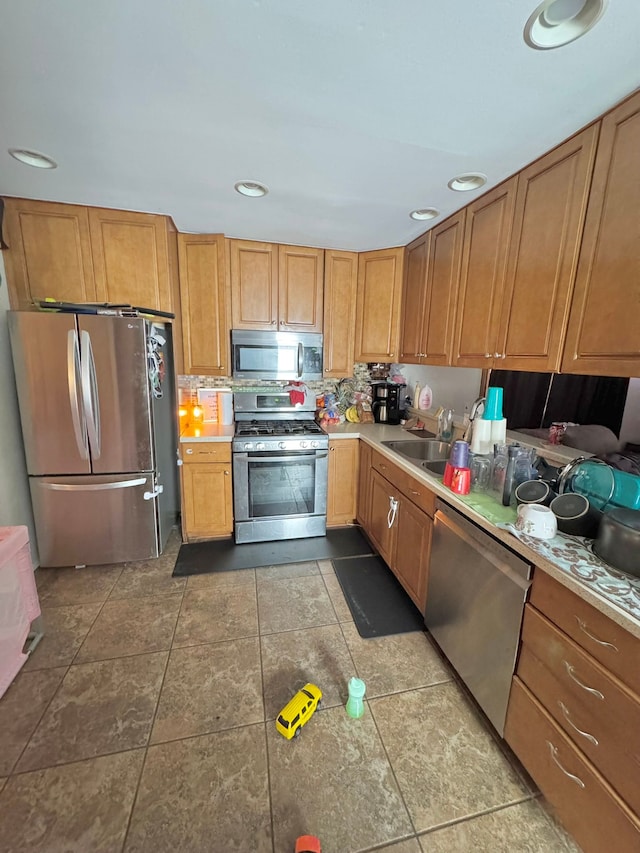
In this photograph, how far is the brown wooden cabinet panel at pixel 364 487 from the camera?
2.73m

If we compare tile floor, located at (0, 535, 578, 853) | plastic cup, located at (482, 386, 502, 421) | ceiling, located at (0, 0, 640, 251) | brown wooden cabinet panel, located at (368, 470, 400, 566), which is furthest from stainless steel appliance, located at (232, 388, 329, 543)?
ceiling, located at (0, 0, 640, 251)

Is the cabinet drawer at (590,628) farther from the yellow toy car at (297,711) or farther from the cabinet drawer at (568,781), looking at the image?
the yellow toy car at (297,711)

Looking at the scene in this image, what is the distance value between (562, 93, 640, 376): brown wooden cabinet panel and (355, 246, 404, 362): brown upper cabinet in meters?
1.59

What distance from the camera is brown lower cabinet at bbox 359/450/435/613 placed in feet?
6.31

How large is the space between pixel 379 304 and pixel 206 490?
2.07 m

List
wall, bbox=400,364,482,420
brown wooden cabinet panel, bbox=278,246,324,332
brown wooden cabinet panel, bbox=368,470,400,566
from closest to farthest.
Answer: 1. brown wooden cabinet panel, bbox=368,470,400,566
2. wall, bbox=400,364,482,420
3. brown wooden cabinet panel, bbox=278,246,324,332

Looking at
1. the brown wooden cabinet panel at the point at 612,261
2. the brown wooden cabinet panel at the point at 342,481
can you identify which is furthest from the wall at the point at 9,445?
the brown wooden cabinet panel at the point at 612,261

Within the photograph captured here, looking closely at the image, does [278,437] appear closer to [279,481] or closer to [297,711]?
[279,481]

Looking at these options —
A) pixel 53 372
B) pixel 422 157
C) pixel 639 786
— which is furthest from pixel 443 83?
pixel 53 372

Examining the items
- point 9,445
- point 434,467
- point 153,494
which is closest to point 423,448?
point 434,467

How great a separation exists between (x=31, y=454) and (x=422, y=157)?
2764mm

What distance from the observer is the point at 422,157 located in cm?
152

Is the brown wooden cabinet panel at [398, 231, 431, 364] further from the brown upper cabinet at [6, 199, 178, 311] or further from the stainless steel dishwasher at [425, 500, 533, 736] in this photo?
the brown upper cabinet at [6, 199, 178, 311]

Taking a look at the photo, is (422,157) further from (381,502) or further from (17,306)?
(17,306)
